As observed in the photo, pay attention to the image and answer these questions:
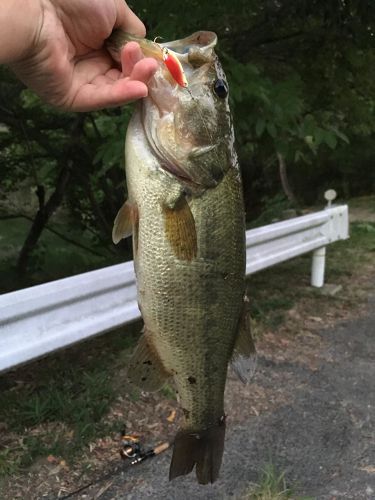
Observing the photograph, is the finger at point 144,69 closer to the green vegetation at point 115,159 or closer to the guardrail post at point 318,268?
the green vegetation at point 115,159

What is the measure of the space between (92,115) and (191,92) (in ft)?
13.7

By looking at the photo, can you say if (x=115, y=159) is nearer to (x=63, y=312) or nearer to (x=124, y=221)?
(x=63, y=312)

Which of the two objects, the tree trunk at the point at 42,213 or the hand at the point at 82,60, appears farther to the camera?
the tree trunk at the point at 42,213

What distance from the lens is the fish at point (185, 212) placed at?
6.25 feet

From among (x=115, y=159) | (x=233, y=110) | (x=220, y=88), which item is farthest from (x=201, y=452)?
(x=233, y=110)

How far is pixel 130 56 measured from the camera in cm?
181

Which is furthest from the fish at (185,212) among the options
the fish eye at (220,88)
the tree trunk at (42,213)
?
the tree trunk at (42,213)

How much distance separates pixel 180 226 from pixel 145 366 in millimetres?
565

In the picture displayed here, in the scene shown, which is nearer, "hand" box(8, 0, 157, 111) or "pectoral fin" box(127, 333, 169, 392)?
"hand" box(8, 0, 157, 111)

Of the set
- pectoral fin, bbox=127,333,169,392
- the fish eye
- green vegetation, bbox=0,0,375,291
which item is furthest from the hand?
green vegetation, bbox=0,0,375,291

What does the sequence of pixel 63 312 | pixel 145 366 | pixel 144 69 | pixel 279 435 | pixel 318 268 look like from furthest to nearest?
pixel 318 268
pixel 279 435
pixel 63 312
pixel 145 366
pixel 144 69

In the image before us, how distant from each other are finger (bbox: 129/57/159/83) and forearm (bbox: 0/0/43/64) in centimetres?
38

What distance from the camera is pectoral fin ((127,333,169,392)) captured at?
211 cm

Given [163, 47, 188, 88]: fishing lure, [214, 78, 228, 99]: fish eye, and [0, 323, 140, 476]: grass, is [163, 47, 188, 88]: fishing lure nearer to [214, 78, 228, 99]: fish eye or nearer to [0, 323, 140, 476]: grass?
[214, 78, 228, 99]: fish eye
